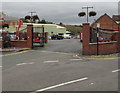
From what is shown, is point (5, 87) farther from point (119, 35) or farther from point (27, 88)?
point (119, 35)

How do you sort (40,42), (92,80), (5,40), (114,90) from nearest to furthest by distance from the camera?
(114,90) < (92,80) < (5,40) < (40,42)

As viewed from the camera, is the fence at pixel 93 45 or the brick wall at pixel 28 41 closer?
the fence at pixel 93 45

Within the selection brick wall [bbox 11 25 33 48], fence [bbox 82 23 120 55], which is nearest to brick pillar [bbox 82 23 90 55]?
fence [bbox 82 23 120 55]

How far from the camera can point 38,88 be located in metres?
7.20

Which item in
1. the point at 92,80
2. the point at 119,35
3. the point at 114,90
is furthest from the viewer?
the point at 119,35

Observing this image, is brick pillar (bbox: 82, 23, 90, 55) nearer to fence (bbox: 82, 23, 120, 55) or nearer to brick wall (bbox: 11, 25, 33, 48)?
fence (bbox: 82, 23, 120, 55)

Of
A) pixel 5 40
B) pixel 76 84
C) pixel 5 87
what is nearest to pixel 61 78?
pixel 76 84

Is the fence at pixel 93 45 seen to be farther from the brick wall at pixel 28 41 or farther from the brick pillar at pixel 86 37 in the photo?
the brick wall at pixel 28 41

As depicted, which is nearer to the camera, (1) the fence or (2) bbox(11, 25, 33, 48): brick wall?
(1) the fence

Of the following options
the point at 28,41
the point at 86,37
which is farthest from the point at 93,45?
the point at 28,41

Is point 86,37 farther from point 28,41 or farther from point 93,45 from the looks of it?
point 28,41

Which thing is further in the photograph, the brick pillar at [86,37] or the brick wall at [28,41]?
the brick wall at [28,41]

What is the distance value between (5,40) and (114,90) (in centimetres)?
1828

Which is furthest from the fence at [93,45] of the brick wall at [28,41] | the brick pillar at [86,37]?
the brick wall at [28,41]
